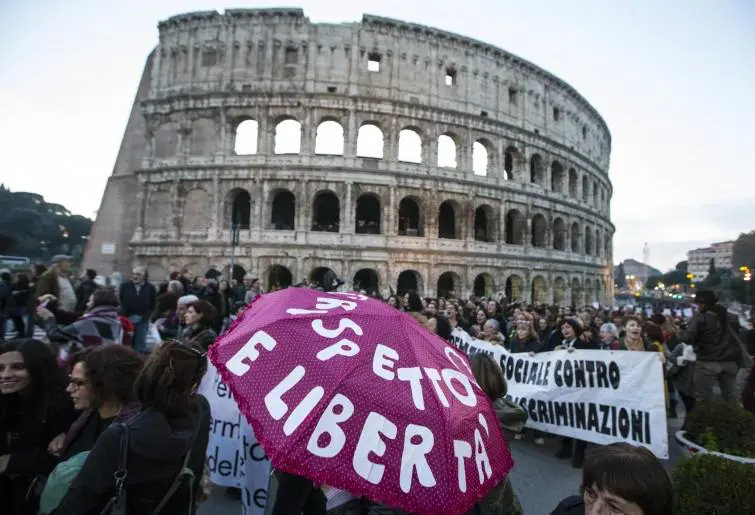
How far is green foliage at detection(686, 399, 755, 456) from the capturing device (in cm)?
388

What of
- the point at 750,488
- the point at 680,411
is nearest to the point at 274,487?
the point at 750,488

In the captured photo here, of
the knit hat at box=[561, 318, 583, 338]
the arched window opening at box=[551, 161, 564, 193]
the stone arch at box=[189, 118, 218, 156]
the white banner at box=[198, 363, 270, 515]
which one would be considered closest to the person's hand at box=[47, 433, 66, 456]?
the white banner at box=[198, 363, 270, 515]

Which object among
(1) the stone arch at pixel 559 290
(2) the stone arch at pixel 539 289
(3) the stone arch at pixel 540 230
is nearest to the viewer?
(2) the stone arch at pixel 539 289

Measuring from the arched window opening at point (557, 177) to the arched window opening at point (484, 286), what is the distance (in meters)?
9.20

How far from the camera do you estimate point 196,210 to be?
24328 mm

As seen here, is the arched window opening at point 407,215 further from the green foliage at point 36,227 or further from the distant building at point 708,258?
the distant building at point 708,258

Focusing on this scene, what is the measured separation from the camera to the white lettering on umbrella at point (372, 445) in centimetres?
159

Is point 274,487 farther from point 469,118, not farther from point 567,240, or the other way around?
point 567,240

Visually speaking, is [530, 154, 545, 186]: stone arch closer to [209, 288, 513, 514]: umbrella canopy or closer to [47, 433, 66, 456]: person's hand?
[209, 288, 513, 514]: umbrella canopy

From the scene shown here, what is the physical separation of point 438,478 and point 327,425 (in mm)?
455

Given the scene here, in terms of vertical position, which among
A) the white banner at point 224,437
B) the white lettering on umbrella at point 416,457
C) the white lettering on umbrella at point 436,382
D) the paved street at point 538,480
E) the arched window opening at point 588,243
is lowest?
the paved street at point 538,480

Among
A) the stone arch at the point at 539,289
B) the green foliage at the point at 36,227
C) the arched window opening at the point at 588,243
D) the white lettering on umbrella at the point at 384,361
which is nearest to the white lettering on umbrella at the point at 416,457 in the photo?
the white lettering on umbrella at the point at 384,361

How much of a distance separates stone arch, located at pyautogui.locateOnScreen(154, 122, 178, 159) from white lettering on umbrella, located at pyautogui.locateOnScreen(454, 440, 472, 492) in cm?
2684

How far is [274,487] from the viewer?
195cm
